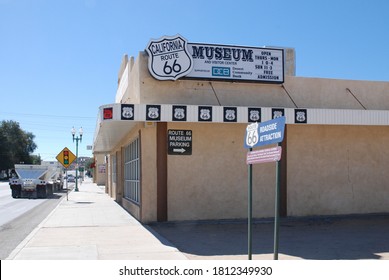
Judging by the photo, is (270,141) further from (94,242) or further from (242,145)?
(242,145)

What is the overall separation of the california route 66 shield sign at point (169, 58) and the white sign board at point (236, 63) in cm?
24

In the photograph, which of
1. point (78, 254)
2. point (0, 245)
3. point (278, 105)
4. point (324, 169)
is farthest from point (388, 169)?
point (0, 245)

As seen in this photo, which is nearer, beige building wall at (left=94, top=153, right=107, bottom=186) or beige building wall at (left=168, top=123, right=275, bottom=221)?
beige building wall at (left=168, top=123, right=275, bottom=221)

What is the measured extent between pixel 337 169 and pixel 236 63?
4.93 metres

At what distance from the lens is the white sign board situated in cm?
1475

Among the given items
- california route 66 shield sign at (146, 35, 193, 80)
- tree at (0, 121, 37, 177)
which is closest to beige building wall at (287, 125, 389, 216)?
california route 66 shield sign at (146, 35, 193, 80)

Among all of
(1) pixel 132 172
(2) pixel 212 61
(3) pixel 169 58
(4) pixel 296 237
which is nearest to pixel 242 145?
(2) pixel 212 61

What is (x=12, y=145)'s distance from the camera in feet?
296

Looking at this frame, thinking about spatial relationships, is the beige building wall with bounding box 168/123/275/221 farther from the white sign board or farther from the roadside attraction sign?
the roadside attraction sign

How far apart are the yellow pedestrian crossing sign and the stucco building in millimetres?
11125

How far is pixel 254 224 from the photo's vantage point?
1420 centimetres

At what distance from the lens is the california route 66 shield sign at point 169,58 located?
565 inches

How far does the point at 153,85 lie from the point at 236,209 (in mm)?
4693

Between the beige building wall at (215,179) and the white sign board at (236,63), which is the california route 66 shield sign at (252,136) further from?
the white sign board at (236,63)
